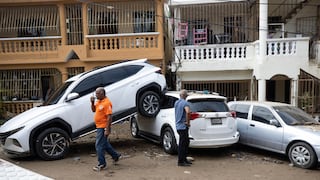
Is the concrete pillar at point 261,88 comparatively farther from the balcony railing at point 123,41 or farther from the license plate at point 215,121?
the license plate at point 215,121

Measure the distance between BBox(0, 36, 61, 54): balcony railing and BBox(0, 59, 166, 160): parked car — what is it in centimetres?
681

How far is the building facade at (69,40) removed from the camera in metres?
14.5

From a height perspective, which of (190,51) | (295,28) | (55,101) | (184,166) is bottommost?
(184,166)

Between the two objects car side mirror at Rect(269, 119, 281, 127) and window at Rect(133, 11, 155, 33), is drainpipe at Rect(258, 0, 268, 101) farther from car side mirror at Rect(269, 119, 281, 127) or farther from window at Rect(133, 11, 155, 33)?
car side mirror at Rect(269, 119, 281, 127)

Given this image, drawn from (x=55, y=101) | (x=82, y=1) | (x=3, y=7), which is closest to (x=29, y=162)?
(x=55, y=101)

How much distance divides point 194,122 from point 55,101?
355 centimetres

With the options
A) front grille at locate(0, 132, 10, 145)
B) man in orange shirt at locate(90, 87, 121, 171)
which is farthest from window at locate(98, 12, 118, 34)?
man in orange shirt at locate(90, 87, 121, 171)

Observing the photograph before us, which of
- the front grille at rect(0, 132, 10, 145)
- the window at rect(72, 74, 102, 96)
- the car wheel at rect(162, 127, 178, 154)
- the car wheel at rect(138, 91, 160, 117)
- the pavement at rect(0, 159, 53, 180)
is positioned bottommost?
the pavement at rect(0, 159, 53, 180)

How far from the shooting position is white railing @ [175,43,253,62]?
14.5 meters

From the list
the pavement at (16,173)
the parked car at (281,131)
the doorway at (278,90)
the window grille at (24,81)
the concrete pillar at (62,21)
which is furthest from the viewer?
the doorway at (278,90)

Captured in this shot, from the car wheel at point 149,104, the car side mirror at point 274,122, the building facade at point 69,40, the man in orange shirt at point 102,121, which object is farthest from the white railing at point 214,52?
the man in orange shirt at point 102,121

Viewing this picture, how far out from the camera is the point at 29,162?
313 inches

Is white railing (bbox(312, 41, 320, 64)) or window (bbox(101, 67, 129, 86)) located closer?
window (bbox(101, 67, 129, 86))

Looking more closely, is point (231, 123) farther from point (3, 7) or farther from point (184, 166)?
point (3, 7)
